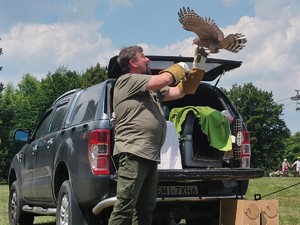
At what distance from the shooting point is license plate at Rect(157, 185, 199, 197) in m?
5.83

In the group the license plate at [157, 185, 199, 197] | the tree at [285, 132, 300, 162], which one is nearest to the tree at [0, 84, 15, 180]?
the license plate at [157, 185, 199, 197]

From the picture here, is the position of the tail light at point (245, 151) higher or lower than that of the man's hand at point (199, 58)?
lower

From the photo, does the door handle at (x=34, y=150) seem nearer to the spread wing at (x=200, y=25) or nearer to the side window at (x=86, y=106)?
the side window at (x=86, y=106)

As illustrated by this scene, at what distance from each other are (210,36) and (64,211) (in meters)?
2.52

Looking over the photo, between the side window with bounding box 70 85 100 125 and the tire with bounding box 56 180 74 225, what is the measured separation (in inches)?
28.7

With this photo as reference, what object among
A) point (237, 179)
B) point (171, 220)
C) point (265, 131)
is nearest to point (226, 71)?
point (237, 179)

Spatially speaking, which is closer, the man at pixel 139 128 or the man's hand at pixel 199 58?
the man at pixel 139 128

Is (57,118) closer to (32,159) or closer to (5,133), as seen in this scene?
(32,159)

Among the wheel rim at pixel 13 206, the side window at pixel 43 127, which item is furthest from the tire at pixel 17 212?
the side window at pixel 43 127

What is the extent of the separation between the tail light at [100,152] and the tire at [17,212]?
333 cm

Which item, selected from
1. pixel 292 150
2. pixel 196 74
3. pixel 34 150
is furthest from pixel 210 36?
pixel 292 150

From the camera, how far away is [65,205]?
20.4 feet

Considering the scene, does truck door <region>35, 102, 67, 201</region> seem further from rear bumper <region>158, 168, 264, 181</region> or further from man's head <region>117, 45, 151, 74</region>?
man's head <region>117, 45, 151, 74</region>

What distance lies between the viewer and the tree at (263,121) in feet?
253
